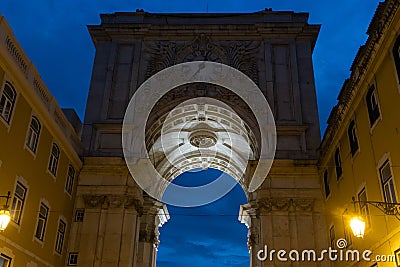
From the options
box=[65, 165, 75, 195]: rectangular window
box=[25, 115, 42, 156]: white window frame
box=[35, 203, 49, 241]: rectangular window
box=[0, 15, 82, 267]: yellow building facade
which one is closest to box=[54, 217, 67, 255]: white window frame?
box=[0, 15, 82, 267]: yellow building facade

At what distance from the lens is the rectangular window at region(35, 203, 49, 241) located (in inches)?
842

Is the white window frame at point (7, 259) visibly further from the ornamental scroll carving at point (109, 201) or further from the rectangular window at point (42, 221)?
the ornamental scroll carving at point (109, 201)

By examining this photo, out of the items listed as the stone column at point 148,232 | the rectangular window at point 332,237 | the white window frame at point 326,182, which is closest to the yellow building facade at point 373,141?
the rectangular window at point 332,237

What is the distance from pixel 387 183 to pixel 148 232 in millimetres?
22870

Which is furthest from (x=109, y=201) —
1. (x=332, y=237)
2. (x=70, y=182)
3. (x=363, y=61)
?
(x=363, y=61)

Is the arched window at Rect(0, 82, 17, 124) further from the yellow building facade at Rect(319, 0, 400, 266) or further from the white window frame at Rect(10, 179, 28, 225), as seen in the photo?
the yellow building facade at Rect(319, 0, 400, 266)

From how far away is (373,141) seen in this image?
17328 mm

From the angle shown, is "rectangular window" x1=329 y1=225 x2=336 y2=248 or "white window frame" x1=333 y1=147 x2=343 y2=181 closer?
"white window frame" x1=333 y1=147 x2=343 y2=181

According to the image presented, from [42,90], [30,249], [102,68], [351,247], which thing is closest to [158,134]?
[102,68]

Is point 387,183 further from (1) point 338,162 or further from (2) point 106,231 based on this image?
(2) point 106,231

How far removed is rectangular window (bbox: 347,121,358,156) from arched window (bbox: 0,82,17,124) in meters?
15.5

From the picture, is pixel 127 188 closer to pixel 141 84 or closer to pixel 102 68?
pixel 141 84

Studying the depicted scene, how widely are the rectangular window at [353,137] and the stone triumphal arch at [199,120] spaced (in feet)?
22.6

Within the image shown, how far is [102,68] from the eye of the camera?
32.7m
